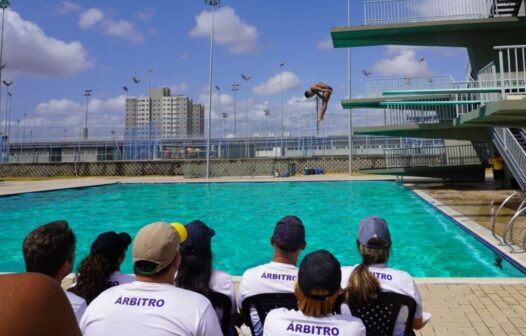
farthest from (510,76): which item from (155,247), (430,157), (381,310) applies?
(430,157)

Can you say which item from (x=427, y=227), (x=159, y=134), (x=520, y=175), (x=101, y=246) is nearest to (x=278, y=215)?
(x=427, y=227)

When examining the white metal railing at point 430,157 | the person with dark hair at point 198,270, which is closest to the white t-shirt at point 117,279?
the person with dark hair at point 198,270

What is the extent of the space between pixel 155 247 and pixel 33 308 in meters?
1.24

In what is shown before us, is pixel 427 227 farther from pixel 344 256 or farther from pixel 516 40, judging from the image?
pixel 516 40

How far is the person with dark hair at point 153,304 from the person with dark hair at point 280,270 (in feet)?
2.68

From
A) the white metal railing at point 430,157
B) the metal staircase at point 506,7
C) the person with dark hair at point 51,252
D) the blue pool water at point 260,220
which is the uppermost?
the metal staircase at point 506,7

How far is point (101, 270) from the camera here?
115 inches

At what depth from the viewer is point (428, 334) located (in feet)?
13.6

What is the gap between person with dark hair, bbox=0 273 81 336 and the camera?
0.91 m

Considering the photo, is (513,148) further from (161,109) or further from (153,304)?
(161,109)

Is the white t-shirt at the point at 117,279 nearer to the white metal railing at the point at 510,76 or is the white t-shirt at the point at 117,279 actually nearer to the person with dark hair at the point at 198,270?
the person with dark hair at the point at 198,270

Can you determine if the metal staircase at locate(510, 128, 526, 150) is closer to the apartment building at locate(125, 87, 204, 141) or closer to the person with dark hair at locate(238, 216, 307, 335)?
the person with dark hair at locate(238, 216, 307, 335)

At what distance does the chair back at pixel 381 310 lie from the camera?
8.74 ft

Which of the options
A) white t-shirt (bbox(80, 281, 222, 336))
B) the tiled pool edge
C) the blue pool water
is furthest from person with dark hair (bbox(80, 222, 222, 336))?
the tiled pool edge
